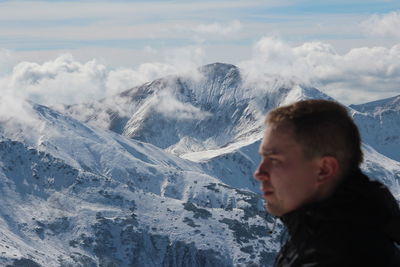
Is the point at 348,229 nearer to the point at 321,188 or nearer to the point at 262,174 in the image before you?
the point at 321,188

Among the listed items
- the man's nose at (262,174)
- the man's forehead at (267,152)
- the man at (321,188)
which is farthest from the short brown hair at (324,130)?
the man's nose at (262,174)

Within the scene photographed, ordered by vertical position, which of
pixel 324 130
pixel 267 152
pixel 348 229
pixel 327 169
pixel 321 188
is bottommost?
pixel 348 229

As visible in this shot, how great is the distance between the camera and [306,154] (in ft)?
30.2

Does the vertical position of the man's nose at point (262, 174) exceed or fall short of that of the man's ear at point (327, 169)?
it falls short

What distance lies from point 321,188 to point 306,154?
16.8 inches

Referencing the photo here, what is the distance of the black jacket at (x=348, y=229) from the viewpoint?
28.1 ft

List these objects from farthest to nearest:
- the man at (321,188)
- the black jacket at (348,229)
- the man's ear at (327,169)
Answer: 1. the man's ear at (327,169)
2. the man at (321,188)
3. the black jacket at (348,229)

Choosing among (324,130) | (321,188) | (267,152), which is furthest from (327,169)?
(267,152)

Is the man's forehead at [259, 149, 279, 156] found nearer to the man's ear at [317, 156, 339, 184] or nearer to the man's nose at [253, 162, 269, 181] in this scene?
the man's nose at [253, 162, 269, 181]

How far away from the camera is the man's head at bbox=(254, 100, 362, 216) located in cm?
916

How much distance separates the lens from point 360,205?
906 cm

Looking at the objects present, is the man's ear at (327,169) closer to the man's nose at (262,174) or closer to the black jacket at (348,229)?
the black jacket at (348,229)

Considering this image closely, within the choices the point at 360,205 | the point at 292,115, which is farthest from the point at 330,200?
the point at 292,115

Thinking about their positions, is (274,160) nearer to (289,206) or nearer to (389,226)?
(289,206)
